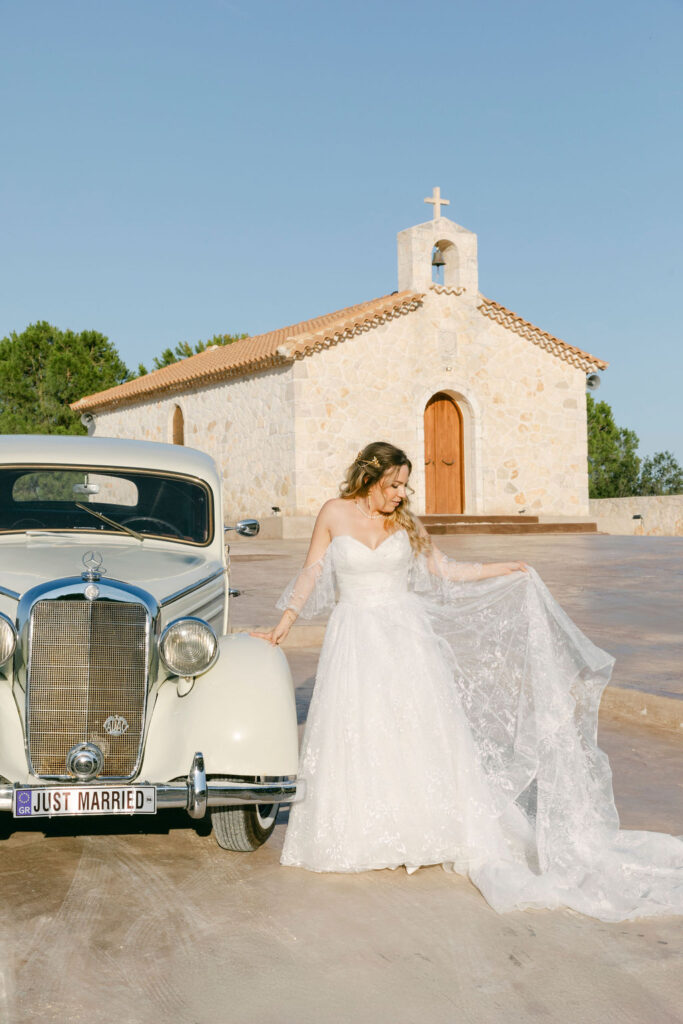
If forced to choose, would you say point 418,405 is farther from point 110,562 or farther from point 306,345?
point 110,562

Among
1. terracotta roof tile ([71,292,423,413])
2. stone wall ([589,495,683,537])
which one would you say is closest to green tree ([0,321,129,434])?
terracotta roof tile ([71,292,423,413])

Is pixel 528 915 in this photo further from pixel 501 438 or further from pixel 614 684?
pixel 501 438

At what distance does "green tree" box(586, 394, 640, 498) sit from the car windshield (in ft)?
128

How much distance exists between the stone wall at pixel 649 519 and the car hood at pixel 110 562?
2476cm

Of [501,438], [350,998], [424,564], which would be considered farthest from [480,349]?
[350,998]

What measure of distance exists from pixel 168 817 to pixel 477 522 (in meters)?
20.3

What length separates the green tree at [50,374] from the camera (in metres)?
47.6

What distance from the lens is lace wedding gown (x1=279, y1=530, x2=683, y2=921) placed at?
360cm

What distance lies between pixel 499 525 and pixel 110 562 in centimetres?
2002

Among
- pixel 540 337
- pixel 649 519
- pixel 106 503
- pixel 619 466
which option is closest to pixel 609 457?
pixel 619 466

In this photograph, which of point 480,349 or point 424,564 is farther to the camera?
point 480,349

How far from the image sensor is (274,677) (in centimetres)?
394

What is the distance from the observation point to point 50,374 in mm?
48656

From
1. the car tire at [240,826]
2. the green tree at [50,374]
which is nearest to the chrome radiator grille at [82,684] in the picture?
the car tire at [240,826]
